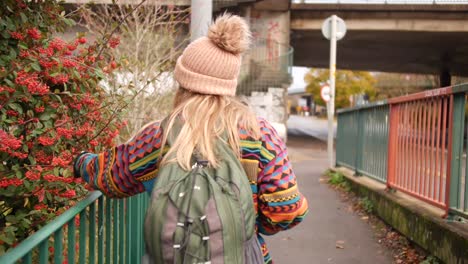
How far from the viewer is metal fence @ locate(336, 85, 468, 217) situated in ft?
13.7

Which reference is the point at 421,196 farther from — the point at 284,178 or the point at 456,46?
the point at 456,46

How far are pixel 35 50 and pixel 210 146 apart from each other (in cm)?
128

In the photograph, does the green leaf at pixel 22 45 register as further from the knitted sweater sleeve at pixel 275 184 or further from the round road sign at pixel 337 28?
the round road sign at pixel 337 28

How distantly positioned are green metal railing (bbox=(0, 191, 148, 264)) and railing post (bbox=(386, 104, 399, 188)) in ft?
11.7

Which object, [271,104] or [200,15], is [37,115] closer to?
[200,15]

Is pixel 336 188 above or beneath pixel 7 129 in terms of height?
beneath

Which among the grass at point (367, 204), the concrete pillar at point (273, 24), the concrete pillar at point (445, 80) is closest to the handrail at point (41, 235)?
the concrete pillar at point (445, 80)

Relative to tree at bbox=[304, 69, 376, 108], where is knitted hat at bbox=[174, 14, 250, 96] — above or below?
above

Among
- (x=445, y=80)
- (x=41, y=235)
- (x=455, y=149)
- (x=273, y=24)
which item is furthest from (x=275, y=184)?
(x=273, y=24)

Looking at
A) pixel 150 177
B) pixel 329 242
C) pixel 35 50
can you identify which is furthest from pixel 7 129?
pixel 329 242

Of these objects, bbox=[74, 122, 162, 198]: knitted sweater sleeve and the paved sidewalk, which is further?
the paved sidewalk

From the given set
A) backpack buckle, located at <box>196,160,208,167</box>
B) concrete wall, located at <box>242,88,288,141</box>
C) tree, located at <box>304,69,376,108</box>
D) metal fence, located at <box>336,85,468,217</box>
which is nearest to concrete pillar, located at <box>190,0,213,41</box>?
metal fence, located at <box>336,85,468,217</box>

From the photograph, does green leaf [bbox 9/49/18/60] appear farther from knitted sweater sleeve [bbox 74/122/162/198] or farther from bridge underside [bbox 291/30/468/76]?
bridge underside [bbox 291/30/468/76]

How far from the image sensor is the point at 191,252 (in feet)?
5.50
